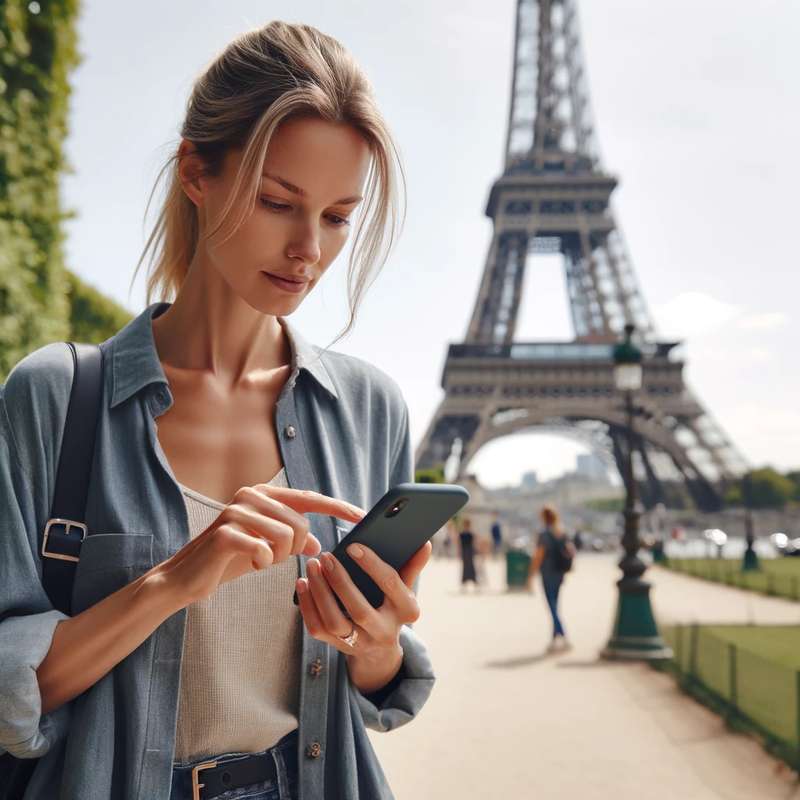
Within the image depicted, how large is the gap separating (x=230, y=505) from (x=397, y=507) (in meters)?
0.26

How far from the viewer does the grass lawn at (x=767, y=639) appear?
11206mm

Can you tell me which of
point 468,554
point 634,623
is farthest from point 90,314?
point 634,623

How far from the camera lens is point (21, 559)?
5.04ft

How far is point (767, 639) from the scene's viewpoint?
12758 mm

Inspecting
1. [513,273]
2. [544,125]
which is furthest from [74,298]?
[544,125]

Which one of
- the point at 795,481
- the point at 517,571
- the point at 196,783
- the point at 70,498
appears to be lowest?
the point at 517,571

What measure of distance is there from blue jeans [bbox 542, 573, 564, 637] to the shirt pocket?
10834 mm

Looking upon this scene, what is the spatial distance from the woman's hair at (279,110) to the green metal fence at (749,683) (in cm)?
546

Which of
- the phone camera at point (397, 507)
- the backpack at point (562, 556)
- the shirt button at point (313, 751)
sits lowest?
the backpack at point (562, 556)

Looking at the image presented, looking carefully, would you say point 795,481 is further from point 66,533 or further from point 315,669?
point 66,533

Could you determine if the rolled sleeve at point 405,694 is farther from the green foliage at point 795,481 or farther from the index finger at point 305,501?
the green foliage at point 795,481

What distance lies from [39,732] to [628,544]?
12.4 m

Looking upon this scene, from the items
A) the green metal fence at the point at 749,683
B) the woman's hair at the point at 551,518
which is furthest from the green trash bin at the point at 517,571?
the green metal fence at the point at 749,683

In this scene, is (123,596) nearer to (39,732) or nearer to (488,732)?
(39,732)
